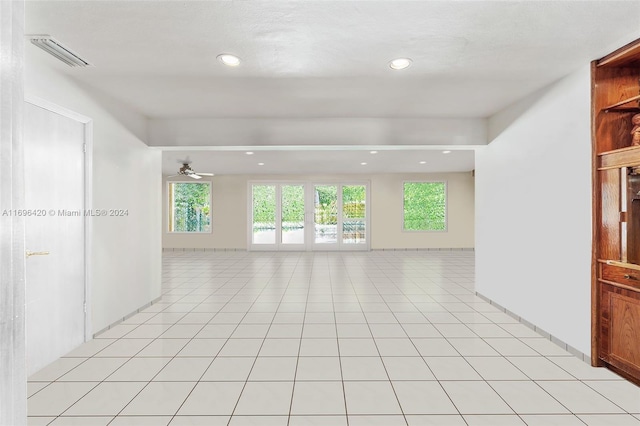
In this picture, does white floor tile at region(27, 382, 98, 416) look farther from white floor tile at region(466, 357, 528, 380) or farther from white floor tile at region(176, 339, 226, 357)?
white floor tile at region(466, 357, 528, 380)

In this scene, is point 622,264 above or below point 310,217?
below

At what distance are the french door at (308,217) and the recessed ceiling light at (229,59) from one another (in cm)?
746

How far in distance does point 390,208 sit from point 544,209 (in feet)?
22.5

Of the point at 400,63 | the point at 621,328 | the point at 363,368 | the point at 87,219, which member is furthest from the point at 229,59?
the point at 621,328

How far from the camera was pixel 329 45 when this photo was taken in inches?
90.8

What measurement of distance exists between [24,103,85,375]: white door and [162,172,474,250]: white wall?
7.04 m

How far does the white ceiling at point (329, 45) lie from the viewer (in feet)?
6.28

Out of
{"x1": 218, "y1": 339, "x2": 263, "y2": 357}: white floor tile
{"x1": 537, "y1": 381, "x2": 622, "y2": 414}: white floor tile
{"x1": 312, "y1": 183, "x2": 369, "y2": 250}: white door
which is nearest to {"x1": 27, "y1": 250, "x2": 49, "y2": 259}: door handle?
{"x1": 218, "y1": 339, "x2": 263, "y2": 357}: white floor tile

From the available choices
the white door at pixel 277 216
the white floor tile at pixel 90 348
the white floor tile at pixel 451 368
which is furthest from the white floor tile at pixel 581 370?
the white door at pixel 277 216

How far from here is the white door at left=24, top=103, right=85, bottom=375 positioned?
8.19 feet

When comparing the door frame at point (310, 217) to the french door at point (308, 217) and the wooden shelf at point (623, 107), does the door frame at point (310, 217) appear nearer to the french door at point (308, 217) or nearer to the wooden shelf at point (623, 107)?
the french door at point (308, 217)

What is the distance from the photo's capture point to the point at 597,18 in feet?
6.57

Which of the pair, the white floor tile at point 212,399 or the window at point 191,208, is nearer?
the white floor tile at point 212,399

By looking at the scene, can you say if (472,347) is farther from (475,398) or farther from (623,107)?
(623,107)
